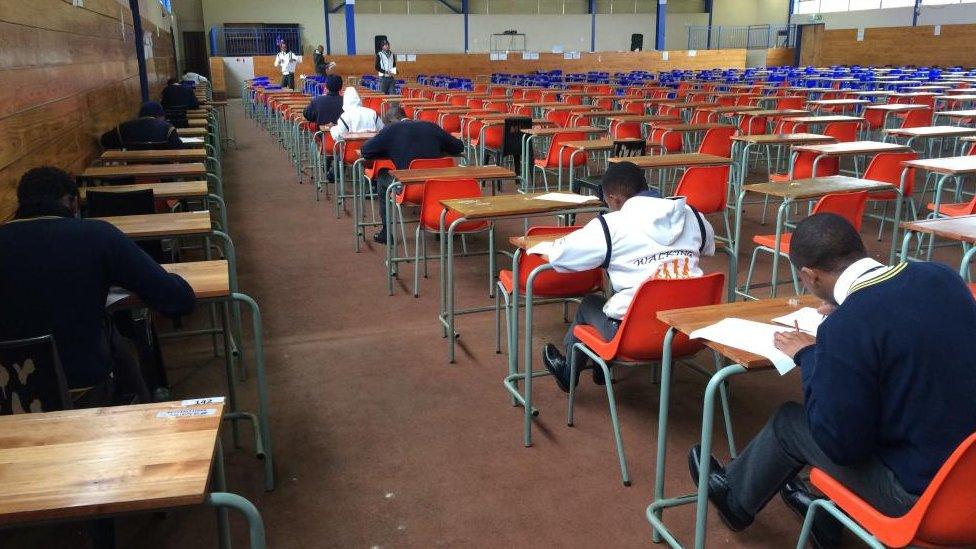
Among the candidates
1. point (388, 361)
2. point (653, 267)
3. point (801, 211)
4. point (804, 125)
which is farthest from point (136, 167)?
point (804, 125)

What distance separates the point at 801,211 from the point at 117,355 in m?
6.51

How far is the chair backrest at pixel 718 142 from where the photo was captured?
732 cm

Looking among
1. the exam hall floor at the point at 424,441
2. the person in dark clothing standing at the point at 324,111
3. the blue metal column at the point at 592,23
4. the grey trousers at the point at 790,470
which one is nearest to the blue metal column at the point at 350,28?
the blue metal column at the point at 592,23

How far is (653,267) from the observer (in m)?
2.73

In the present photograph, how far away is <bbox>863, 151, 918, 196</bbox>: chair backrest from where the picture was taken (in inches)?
210

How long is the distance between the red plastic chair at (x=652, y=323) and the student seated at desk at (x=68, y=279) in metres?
1.48

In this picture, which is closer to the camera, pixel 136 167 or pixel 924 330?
pixel 924 330

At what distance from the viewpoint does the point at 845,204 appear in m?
4.23

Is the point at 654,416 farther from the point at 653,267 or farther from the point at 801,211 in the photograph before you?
the point at 801,211

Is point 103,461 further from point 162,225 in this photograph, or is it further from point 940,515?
point 162,225

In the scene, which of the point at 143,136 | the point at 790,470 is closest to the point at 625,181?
the point at 790,470

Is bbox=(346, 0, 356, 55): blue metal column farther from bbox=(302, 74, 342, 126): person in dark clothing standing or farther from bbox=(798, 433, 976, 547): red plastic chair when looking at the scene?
bbox=(798, 433, 976, 547): red plastic chair

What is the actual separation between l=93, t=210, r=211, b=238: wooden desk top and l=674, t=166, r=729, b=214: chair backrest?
10.3ft

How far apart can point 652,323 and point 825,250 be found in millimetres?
851
